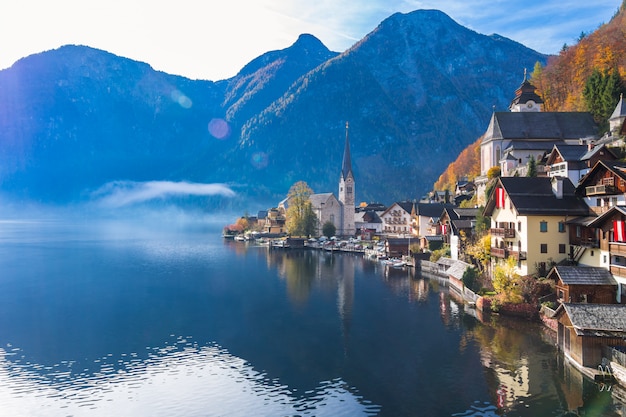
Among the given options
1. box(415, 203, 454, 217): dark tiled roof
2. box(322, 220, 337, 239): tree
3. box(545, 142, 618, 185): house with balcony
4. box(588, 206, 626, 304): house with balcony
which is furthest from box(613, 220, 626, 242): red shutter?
box(322, 220, 337, 239): tree

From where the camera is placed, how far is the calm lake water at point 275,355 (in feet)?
90.7

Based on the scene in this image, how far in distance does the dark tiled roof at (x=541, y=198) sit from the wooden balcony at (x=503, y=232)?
2849 mm

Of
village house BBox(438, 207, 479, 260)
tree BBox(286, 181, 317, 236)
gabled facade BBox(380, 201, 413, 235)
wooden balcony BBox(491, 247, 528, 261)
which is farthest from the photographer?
tree BBox(286, 181, 317, 236)

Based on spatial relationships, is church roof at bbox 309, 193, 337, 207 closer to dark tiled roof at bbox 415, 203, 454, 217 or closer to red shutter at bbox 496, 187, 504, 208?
dark tiled roof at bbox 415, 203, 454, 217

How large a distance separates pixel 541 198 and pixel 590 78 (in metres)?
47.7

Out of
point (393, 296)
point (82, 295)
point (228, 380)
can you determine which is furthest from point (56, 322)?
point (393, 296)

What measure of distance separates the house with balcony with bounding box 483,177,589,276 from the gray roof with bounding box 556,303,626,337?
1296 centimetres

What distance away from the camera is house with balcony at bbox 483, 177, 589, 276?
142 ft

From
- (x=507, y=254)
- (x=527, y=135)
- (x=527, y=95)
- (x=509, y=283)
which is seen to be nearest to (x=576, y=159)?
(x=507, y=254)

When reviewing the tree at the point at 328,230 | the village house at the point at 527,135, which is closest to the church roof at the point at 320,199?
the tree at the point at 328,230

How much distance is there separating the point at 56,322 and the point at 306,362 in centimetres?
2636

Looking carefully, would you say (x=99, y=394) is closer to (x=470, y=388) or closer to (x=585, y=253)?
(x=470, y=388)

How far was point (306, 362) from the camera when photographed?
3434 centimetres

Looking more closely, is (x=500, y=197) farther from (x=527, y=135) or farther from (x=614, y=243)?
(x=527, y=135)
